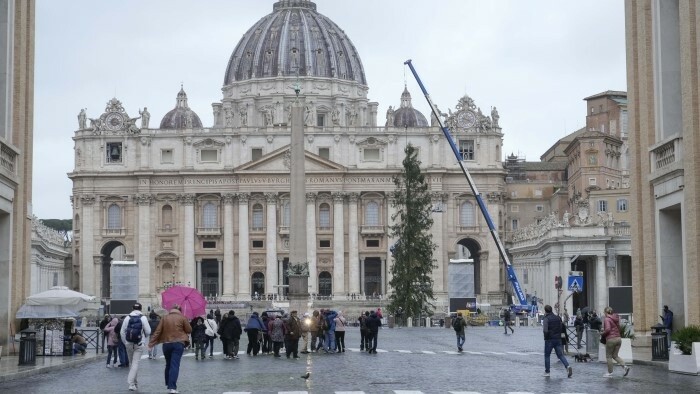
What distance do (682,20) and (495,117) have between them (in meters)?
104

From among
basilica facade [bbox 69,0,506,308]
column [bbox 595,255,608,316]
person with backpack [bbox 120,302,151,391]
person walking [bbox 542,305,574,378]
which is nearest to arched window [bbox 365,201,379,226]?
basilica facade [bbox 69,0,506,308]

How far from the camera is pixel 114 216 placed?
137625 millimetres

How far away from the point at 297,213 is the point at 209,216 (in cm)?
7448

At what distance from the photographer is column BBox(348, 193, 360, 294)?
136500 mm

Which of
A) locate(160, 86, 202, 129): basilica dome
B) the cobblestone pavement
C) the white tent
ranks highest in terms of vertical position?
locate(160, 86, 202, 129): basilica dome

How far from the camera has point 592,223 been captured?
4368 inches

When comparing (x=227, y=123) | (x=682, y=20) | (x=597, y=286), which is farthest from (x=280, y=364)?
(x=227, y=123)

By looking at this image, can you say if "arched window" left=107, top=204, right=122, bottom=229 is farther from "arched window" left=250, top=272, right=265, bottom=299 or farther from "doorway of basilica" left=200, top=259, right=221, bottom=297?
"arched window" left=250, top=272, right=265, bottom=299

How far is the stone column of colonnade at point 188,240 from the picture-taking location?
135125 mm

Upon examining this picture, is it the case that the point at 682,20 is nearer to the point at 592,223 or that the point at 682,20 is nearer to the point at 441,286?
the point at 592,223

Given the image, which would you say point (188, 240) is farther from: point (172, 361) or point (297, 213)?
point (172, 361)

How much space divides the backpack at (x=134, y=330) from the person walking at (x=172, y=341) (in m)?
4.98

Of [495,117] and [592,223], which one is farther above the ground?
[495,117]

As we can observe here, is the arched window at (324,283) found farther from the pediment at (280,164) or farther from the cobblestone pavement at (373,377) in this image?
the cobblestone pavement at (373,377)
